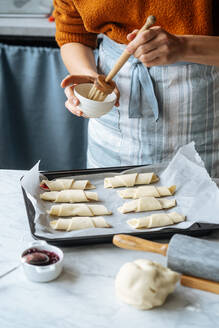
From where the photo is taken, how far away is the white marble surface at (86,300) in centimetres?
100

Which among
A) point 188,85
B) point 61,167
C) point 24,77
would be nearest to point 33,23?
point 24,77

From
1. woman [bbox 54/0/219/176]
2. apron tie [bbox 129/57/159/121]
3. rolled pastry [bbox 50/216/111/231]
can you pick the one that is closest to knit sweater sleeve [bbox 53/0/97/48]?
woman [bbox 54/0/219/176]

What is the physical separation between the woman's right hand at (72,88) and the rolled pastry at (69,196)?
0.86 ft

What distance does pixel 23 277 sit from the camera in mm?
1133

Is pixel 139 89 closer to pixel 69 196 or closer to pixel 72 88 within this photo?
pixel 72 88

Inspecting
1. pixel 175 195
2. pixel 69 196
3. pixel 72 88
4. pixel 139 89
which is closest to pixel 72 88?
pixel 72 88

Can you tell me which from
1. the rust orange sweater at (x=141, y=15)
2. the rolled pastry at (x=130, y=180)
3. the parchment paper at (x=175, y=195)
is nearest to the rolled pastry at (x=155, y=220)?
the parchment paper at (x=175, y=195)

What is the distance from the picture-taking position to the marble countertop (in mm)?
2750

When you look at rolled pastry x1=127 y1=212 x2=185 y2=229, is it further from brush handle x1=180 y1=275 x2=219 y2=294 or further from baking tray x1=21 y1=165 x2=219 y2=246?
brush handle x1=180 y1=275 x2=219 y2=294

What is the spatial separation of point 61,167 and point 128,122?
48.4 inches

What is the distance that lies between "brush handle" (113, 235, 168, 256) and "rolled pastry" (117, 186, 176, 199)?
0.37 meters

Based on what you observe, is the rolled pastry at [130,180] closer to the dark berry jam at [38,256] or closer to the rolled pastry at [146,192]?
the rolled pastry at [146,192]

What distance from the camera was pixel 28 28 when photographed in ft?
9.04

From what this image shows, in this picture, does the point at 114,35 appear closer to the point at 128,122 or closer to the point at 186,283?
the point at 128,122
